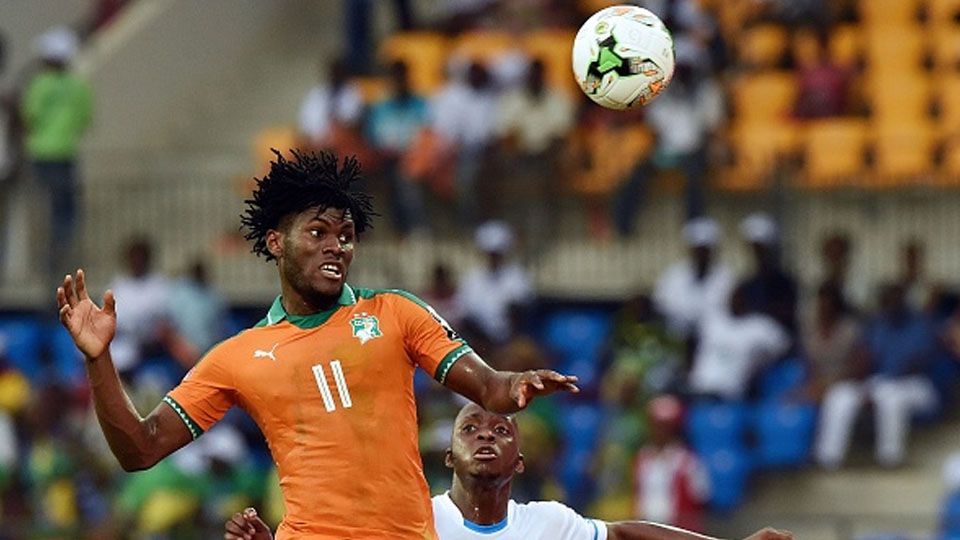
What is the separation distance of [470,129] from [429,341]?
10501mm

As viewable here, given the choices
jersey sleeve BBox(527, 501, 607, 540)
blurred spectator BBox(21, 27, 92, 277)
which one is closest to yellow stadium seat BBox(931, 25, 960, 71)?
blurred spectator BBox(21, 27, 92, 277)

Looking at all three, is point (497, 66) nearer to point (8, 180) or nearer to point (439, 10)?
point (439, 10)

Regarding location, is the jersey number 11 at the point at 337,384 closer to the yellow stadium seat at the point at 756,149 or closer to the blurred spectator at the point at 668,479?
the blurred spectator at the point at 668,479

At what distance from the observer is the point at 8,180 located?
Result: 19.3 meters

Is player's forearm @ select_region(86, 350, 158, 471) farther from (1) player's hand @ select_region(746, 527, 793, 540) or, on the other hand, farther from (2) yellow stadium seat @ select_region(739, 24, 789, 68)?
(2) yellow stadium seat @ select_region(739, 24, 789, 68)

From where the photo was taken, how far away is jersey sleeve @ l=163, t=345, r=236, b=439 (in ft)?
26.0

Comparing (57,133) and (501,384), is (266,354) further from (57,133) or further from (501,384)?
(57,133)

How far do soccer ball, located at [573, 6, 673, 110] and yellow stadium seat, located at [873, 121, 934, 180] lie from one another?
27.6 feet

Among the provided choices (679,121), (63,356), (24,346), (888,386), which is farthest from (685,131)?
(24,346)

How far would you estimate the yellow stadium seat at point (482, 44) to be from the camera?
19219 millimetres

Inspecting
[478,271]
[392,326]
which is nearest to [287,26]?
[478,271]

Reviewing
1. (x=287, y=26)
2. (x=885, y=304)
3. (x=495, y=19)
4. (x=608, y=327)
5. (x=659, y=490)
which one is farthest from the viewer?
(x=287, y=26)

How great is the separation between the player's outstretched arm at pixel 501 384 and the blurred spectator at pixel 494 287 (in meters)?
9.22

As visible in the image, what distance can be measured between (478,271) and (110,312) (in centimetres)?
999
